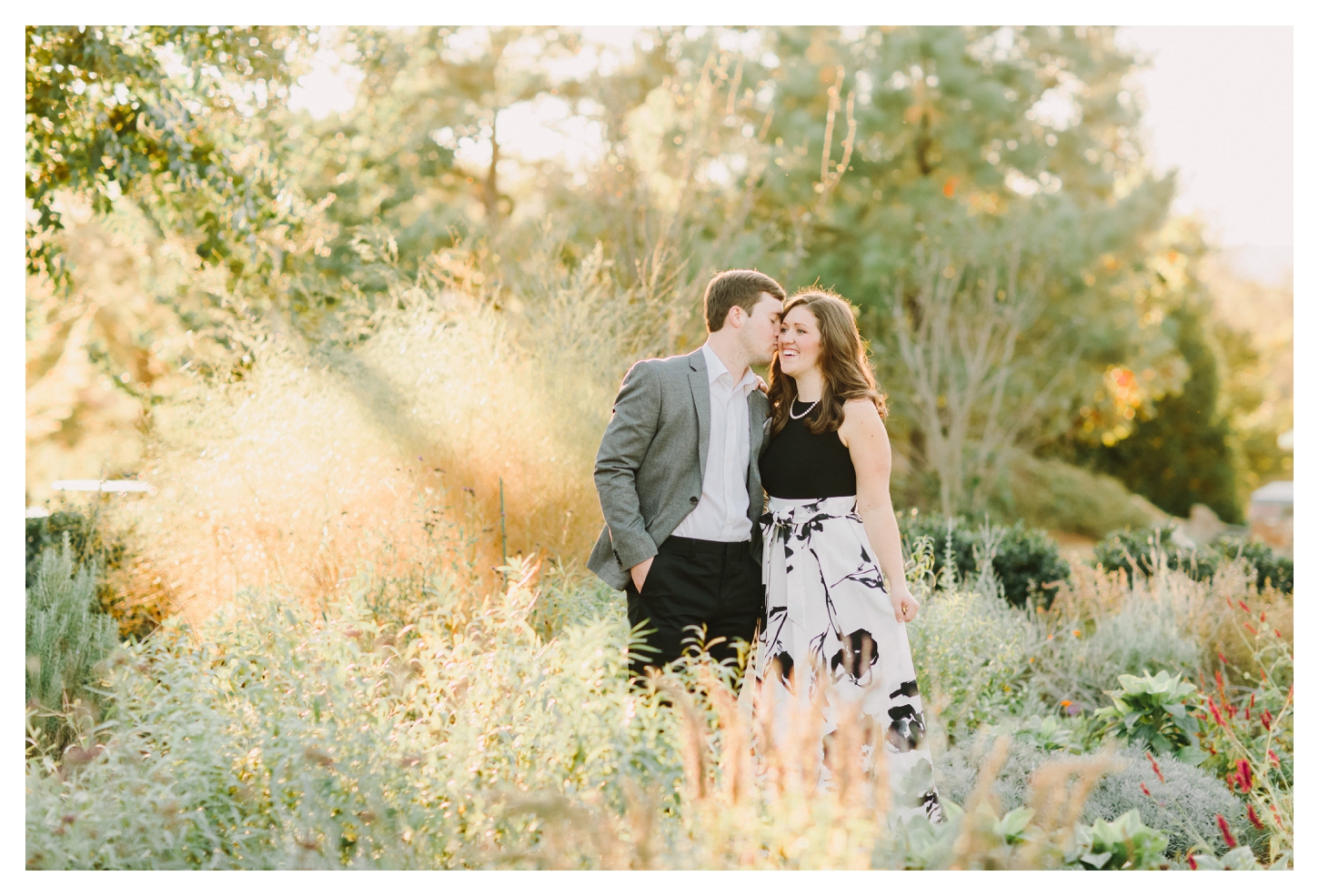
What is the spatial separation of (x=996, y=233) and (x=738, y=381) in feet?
29.4

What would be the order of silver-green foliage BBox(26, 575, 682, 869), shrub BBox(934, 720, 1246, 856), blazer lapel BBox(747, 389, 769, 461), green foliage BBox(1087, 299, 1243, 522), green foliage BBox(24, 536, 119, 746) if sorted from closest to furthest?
silver-green foliage BBox(26, 575, 682, 869), shrub BBox(934, 720, 1246, 856), blazer lapel BBox(747, 389, 769, 461), green foliage BBox(24, 536, 119, 746), green foliage BBox(1087, 299, 1243, 522)

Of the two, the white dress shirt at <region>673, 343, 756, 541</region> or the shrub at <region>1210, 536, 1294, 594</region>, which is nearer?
the white dress shirt at <region>673, 343, 756, 541</region>

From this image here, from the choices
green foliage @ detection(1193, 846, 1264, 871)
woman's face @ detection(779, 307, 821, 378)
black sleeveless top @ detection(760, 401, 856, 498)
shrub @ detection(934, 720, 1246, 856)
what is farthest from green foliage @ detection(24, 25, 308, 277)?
green foliage @ detection(1193, 846, 1264, 871)

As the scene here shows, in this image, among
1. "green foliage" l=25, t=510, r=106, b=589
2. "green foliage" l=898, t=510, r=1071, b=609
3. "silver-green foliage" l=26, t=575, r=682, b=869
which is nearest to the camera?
"silver-green foliage" l=26, t=575, r=682, b=869

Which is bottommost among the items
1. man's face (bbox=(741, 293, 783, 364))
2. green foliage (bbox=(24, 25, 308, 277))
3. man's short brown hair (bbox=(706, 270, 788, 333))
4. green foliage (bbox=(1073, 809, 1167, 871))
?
green foliage (bbox=(1073, 809, 1167, 871))

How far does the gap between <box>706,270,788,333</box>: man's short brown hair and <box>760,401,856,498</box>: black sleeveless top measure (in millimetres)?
407

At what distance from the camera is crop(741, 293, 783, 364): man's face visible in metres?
3.32

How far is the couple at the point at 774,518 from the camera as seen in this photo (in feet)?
10.2

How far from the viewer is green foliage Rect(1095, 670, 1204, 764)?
3736mm

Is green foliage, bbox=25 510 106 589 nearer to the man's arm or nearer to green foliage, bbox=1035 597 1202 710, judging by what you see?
the man's arm

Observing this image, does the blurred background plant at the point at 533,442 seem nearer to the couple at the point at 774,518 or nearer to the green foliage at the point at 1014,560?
the green foliage at the point at 1014,560

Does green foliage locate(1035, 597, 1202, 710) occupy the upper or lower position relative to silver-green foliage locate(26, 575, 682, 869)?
lower

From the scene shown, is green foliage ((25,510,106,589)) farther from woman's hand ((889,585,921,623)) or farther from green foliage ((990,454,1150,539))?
green foliage ((990,454,1150,539))
